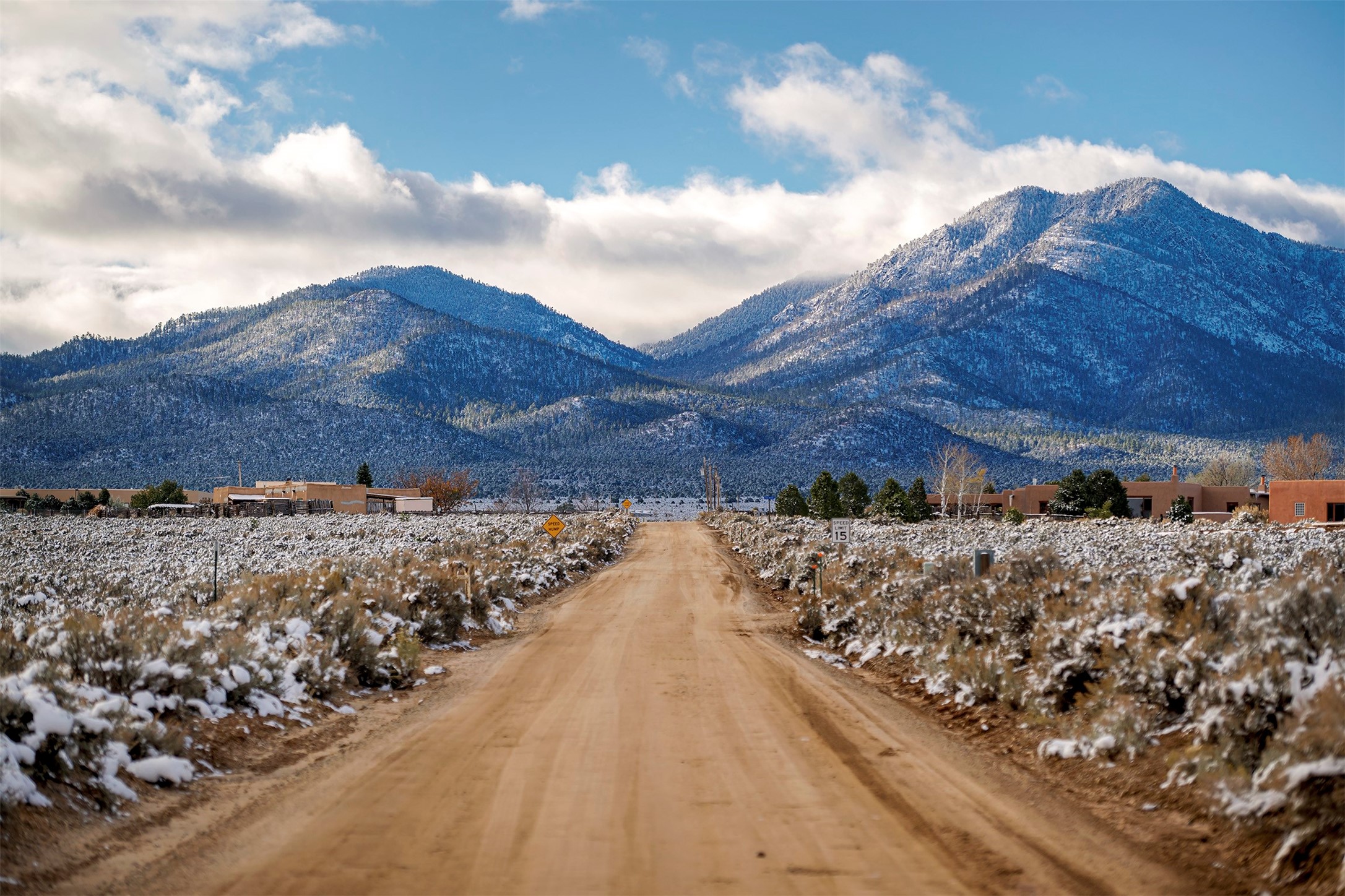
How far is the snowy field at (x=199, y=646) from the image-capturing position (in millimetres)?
7883

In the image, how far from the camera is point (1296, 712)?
6.98 meters

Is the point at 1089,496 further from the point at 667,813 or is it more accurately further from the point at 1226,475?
the point at 667,813

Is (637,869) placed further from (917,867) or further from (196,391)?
(196,391)

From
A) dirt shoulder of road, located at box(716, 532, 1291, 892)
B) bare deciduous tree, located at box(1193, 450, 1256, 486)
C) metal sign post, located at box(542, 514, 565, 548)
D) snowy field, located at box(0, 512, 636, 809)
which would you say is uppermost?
bare deciduous tree, located at box(1193, 450, 1256, 486)

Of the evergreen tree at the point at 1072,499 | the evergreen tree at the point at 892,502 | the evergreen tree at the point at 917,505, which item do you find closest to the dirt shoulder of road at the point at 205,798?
the evergreen tree at the point at 917,505

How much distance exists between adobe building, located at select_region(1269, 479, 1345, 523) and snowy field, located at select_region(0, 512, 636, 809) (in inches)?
1958

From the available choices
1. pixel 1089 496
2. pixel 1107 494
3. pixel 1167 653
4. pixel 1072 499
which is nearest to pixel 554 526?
pixel 1167 653

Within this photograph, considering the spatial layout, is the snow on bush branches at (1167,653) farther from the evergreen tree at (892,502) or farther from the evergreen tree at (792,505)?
the evergreen tree at (792,505)

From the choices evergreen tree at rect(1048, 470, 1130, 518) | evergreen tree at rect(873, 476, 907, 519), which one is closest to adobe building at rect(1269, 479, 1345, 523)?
evergreen tree at rect(1048, 470, 1130, 518)

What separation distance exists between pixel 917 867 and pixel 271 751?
21.9ft

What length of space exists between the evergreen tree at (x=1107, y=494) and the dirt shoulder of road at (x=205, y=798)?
7686 centimetres

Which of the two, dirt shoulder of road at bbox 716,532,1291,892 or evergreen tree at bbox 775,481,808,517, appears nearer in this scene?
dirt shoulder of road at bbox 716,532,1291,892

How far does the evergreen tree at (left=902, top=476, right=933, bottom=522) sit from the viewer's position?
80.3 m

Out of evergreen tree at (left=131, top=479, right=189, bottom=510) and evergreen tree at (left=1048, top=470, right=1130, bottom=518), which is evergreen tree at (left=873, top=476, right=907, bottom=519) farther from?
evergreen tree at (left=131, top=479, right=189, bottom=510)
